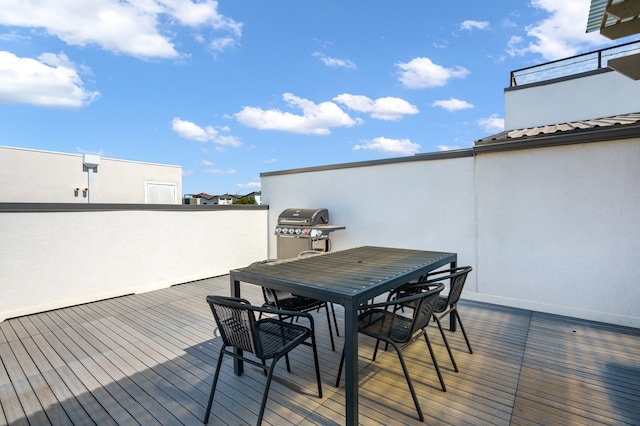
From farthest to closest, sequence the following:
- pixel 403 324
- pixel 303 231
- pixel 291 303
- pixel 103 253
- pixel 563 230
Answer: pixel 303 231 < pixel 103 253 < pixel 563 230 < pixel 291 303 < pixel 403 324

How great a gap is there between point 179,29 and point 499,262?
361 inches

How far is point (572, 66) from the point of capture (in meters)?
6.48

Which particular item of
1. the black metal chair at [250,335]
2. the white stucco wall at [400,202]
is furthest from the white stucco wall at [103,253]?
the black metal chair at [250,335]

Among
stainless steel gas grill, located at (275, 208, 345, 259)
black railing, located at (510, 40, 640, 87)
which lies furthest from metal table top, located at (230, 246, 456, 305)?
black railing, located at (510, 40, 640, 87)

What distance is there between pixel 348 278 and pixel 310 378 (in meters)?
0.87

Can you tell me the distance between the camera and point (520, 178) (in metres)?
3.92

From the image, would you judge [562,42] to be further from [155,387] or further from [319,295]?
[155,387]

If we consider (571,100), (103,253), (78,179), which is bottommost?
(103,253)

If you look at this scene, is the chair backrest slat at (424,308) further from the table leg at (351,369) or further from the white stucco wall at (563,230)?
the white stucco wall at (563,230)

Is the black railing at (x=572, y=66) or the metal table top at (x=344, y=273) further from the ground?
the black railing at (x=572, y=66)

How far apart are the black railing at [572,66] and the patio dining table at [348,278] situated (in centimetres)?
625

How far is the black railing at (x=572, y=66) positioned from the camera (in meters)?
6.11

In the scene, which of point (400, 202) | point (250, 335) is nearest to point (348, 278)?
point (250, 335)

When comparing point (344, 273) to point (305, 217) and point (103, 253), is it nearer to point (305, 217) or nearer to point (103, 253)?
point (305, 217)
